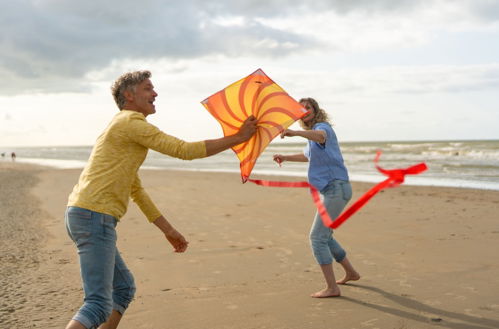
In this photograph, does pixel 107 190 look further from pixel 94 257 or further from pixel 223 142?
pixel 223 142

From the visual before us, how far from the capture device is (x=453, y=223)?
9.00 m

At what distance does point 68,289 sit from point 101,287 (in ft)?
9.02

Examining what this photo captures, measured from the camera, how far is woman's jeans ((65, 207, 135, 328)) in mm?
2832

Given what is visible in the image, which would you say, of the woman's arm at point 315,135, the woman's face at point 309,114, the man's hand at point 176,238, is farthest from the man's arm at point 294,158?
the man's hand at point 176,238

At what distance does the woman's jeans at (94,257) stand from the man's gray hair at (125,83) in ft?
2.46

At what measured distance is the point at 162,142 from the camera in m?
2.77

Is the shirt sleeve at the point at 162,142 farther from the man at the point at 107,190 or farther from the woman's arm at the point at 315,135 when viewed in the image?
the woman's arm at the point at 315,135

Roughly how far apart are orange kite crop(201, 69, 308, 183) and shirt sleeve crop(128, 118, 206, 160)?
610 mm

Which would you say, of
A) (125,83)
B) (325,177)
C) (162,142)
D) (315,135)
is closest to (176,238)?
(162,142)

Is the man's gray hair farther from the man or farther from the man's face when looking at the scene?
the man

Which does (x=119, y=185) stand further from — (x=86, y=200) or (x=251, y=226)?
(x=251, y=226)

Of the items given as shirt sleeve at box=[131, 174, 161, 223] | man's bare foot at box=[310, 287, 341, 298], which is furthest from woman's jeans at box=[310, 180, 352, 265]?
shirt sleeve at box=[131, 174, 161, 223]

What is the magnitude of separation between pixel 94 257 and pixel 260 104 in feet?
4.68

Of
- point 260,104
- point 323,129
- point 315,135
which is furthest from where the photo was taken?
point 323,129
